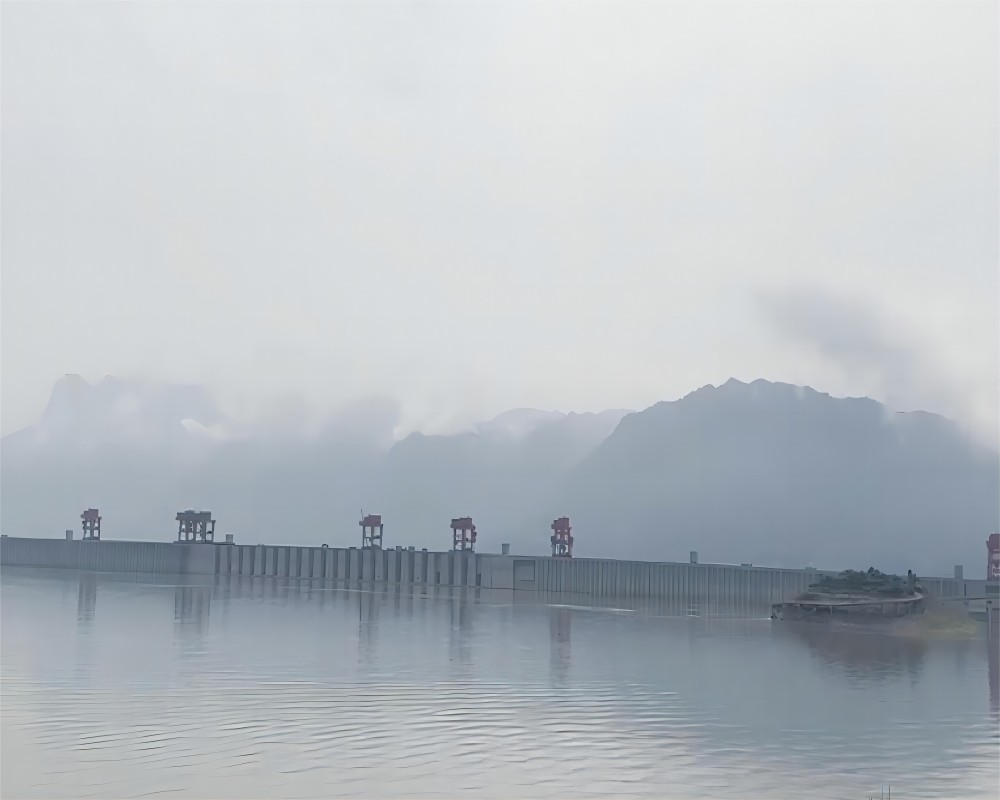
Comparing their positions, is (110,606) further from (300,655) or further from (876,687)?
(876,687)

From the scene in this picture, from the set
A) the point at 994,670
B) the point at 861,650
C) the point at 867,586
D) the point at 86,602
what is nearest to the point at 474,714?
the point at 994,670

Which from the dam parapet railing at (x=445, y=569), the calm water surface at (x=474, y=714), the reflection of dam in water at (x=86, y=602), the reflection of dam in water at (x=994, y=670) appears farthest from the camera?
the dam parapet railing at (x=445, y=569)

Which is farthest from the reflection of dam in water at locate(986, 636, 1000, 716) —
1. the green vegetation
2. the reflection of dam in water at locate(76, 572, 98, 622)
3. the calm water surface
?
the reflection of dam in water at locate(76, 572, 98, 622)

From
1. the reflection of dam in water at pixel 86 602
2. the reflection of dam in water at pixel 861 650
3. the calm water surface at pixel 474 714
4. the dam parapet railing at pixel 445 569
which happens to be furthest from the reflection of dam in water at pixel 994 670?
the reflection of dam in water at pixel 86 602

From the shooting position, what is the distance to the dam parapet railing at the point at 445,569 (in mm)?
117188

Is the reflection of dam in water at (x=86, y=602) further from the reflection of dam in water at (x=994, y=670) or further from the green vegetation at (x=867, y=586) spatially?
the green vegetation at (x=867, y=586)

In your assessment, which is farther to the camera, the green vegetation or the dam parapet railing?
the dam parapet railing

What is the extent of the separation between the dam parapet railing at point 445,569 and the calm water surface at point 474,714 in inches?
1913

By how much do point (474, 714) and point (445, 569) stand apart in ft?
369

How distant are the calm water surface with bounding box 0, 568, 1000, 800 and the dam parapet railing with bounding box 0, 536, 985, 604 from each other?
48591 mm

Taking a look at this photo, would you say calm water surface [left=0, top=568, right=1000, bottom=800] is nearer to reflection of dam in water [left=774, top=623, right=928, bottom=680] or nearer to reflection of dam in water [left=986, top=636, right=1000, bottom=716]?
reflection of dam in water [left=986, top=636, right=1000, bottom=716]

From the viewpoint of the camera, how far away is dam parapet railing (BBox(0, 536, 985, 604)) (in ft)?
384

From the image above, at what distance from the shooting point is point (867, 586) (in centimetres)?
8788

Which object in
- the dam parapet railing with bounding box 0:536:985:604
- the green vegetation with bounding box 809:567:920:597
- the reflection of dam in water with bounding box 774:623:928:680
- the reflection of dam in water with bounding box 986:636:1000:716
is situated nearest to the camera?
the reflection of dam in water with bounding box 986:636:1000:716
